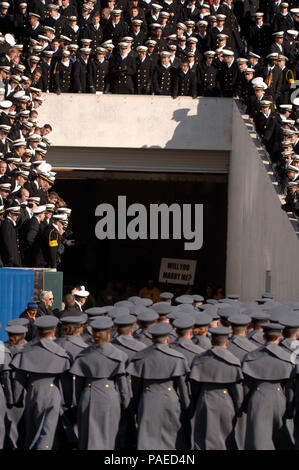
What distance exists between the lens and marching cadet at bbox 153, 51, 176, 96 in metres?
24.1

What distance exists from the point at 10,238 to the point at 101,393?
6692mm

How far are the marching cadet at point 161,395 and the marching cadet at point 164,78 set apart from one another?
14.4m

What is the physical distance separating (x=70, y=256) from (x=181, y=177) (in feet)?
16.9

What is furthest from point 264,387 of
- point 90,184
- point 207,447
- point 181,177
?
point 90,184

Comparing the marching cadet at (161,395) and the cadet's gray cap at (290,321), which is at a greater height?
the cadet's gray cap at (290,321)

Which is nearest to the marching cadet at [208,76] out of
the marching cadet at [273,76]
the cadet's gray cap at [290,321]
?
the marching cadet at [273,76]

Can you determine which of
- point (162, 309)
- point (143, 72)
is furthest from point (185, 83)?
point (162, 309)

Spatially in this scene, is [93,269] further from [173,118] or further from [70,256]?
[173,118]

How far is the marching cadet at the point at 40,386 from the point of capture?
10.4m

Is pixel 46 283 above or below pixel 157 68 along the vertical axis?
below

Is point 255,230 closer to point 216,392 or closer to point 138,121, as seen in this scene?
point 138,121

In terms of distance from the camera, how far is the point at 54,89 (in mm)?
24484

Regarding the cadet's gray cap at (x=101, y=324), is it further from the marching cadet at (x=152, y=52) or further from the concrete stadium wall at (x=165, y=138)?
the marching cadet at (x=152, y=52)

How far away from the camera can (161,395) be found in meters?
10.2
